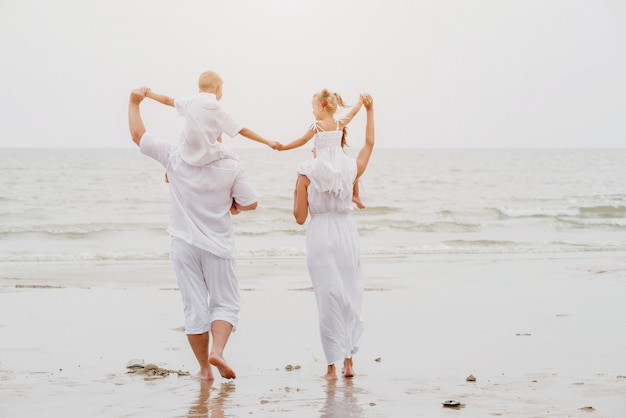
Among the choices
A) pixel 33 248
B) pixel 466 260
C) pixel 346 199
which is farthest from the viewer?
pixel 33 248

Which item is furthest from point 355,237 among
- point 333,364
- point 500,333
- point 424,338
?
point 500,333

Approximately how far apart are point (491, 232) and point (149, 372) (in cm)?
1711

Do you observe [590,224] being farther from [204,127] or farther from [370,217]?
[204,127]

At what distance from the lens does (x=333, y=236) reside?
20.4ft

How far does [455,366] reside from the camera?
6383 millimetres

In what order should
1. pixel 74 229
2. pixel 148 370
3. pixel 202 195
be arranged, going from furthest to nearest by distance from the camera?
pixel 74 229, pixel 148 370, pixel 202 195

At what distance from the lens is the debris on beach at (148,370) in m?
6.11

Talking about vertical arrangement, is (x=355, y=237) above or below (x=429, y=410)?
above

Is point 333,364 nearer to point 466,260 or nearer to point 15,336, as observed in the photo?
point 15,336

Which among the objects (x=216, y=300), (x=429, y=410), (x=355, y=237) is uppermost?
(x=355, y=237)

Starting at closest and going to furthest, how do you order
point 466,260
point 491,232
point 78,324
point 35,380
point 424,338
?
point 35,380, point 424,338, point 78,324, point 466,260, point 491,232

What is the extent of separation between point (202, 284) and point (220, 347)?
1.55ft

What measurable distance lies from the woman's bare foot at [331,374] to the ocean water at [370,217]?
4.31 ft

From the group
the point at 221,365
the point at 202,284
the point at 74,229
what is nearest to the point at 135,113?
the point at 202,284
